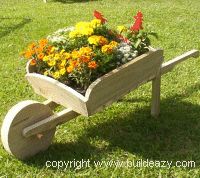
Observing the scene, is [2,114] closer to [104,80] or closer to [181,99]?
[104,80]

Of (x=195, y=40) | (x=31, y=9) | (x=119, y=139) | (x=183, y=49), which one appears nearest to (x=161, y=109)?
(x=119, y=139)

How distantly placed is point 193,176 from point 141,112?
4.15ft

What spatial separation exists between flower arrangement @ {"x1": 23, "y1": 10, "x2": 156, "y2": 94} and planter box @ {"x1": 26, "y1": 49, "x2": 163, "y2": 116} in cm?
11

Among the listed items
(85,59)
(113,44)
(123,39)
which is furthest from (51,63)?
(123,39)

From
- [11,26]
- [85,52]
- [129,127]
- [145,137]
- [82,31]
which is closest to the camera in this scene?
[85,52]

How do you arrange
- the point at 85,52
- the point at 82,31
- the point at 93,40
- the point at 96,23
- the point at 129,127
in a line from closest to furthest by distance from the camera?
the point at 85,52 → the point at 93,40 → the point at 82,31 → the point at 96,23 → the point at 129,127

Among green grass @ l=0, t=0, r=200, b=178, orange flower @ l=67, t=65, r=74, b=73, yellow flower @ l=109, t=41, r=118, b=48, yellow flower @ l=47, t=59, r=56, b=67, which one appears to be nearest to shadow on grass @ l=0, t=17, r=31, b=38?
green grass @ l=0, t=0, r=200, b=178

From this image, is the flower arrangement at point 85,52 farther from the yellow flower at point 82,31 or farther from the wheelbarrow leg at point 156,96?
the wheelbarrow leg at point 156,96

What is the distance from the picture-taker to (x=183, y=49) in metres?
7.25

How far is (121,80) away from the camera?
4098 mm

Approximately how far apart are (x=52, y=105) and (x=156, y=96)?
1.21 m

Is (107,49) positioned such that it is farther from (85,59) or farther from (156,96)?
(156,96)

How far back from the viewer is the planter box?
3.80 meters

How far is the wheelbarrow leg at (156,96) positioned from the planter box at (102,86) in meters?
0.23
